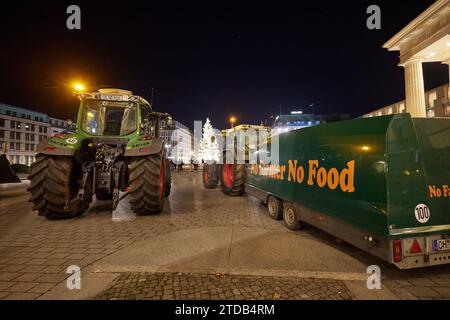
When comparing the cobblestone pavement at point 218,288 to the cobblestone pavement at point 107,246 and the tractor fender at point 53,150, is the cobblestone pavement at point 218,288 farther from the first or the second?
the tractor fender at point 53,150

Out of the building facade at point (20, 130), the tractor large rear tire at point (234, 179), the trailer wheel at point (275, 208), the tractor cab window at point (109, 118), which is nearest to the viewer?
the trailer wheel at point (275, 208)

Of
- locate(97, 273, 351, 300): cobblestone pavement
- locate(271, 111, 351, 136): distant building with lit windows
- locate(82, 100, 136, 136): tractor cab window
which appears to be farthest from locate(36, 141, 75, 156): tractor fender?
locate(271, 111, 351, 136): distant building with lit windows

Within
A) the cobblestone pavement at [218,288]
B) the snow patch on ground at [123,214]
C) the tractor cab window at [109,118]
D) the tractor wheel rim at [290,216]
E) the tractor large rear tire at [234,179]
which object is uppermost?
the tractor cab window at [109,118]

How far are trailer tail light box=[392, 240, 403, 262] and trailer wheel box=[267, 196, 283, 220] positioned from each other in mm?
3398

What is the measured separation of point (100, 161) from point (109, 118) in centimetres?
161

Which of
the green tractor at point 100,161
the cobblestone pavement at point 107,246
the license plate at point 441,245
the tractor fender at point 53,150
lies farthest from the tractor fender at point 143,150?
the license plate at point 441,245

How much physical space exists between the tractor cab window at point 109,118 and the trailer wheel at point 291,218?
17.3 feet

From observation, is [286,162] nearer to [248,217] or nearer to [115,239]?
[248,217]

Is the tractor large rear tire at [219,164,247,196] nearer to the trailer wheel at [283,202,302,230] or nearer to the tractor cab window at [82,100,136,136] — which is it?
the trailer wheel at [283,202,302,230]

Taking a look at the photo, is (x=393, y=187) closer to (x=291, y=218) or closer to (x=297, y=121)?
(x=291, y=218)

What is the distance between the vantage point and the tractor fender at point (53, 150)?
5787 mm

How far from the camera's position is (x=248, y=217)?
6.82 meters
